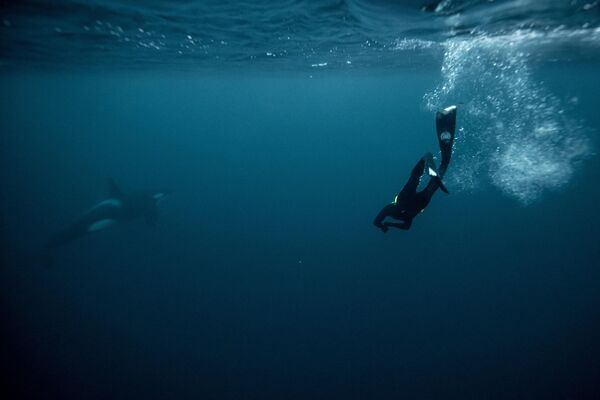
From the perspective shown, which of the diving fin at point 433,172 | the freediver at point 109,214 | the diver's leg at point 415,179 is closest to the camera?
the diving fin at point 433,172

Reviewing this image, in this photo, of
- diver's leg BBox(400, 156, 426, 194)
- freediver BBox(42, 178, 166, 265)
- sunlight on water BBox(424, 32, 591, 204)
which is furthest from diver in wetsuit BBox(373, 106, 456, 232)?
freediver BBox(42, 178, 166, 265)

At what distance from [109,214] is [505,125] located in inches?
1840

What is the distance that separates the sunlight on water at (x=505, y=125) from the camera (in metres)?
17.5

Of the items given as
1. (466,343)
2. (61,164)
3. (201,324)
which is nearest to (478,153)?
(466,343)

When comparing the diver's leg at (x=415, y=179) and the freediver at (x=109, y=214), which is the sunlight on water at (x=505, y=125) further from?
the freediver at (x=109, y=214)

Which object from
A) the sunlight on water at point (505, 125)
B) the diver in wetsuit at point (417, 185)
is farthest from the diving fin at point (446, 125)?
the sunlight on water at point (505, 125)

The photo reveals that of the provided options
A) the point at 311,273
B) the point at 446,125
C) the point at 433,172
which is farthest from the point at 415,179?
the point at 311,273

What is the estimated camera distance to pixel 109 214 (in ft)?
64.3

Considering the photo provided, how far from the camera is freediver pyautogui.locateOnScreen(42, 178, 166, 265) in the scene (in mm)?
18641

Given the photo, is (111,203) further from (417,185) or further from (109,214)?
(417,185)

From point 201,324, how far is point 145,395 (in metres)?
4.05

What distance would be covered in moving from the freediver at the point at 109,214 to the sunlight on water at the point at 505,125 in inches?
678

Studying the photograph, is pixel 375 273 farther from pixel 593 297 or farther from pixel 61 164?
pixel 61 164

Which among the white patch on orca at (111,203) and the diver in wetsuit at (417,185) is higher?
the diver in wetsuit at (417,185)
